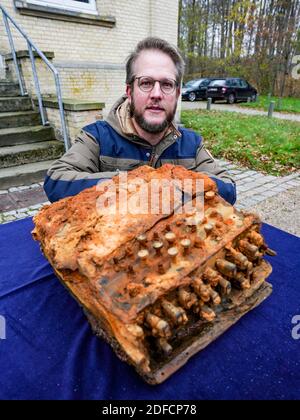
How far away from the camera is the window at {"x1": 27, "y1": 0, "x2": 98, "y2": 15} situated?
5799 mm

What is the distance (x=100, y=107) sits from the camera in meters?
4.92

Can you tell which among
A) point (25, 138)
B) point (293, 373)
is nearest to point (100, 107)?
point (25, 138)

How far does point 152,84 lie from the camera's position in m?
1.86

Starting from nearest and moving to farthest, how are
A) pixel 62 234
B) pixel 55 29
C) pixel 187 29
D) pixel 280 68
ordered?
1. pixel 62 234
2. pixel 55 29
3. pixel 280 68
4. pixel 187 29

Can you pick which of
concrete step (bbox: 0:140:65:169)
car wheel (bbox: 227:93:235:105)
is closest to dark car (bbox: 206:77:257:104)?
car wheel (bbox: 227:93:235:105)

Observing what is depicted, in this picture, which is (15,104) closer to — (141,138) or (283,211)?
(141,138)

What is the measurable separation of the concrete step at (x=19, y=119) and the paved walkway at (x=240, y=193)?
1.53m

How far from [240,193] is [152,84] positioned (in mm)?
2621

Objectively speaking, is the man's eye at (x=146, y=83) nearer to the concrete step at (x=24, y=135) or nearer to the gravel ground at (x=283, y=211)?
the gravel ground at (x=283, y=211)

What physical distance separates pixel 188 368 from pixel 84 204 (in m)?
0.90

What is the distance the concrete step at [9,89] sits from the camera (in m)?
5.32

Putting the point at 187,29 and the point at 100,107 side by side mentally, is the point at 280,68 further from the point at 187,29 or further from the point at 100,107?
the point at 100,107

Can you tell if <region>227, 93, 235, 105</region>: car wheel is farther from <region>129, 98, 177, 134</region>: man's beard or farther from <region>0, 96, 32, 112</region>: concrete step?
<region>129, 98, 177, 134</region>: man's beard
